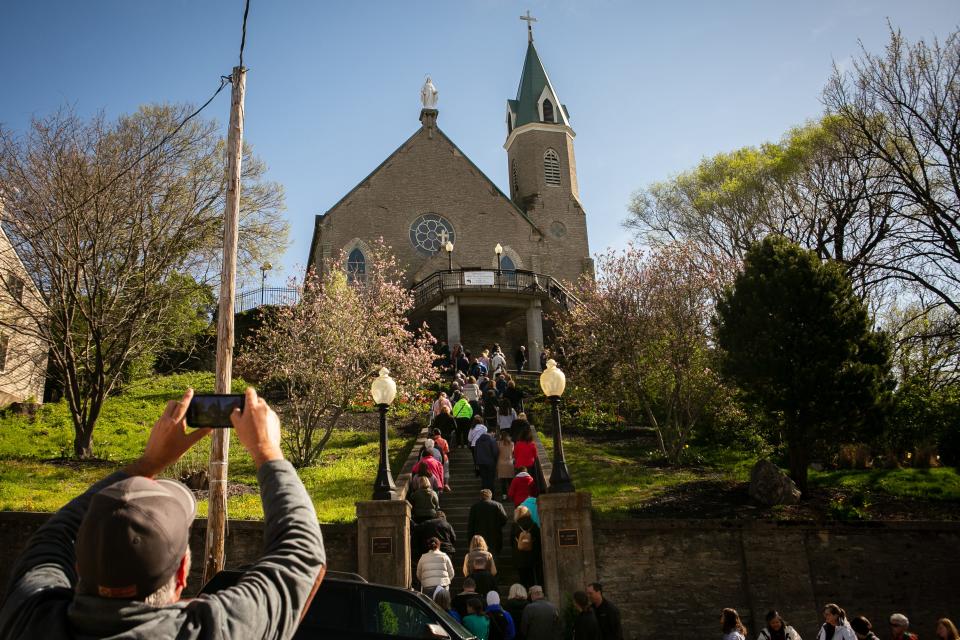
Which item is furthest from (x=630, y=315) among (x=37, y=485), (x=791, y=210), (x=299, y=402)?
(x=37, y=485)

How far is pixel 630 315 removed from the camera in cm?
2223

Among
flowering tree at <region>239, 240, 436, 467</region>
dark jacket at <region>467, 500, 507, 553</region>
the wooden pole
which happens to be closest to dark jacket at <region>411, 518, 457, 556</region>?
dark jacket at <region>467, 500, 507, 553</region>

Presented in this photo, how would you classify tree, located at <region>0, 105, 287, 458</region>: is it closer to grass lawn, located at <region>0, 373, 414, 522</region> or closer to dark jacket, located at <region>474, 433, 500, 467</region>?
grass lawn, located at <region>0, 373, 414, 522</region>

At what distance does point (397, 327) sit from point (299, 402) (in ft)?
16.8

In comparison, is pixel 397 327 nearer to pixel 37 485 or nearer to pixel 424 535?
pixel 37 485

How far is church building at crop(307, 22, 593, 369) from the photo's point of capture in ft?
115

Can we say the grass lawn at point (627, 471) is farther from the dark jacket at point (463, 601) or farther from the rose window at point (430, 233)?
the rose window at point (430, 233)

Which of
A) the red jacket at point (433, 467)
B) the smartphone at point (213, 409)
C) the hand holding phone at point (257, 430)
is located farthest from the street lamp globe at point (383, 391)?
the hand holding phone at point (257, 430)

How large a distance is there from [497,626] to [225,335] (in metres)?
5.12

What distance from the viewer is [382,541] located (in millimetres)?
12953

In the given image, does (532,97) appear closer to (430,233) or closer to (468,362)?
(430,233)

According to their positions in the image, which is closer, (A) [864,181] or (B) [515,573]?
(B) [515,573]

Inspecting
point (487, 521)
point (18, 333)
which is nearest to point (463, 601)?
point (487, 521)

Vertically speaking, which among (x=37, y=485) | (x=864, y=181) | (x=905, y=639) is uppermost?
(x=864, y=181)
